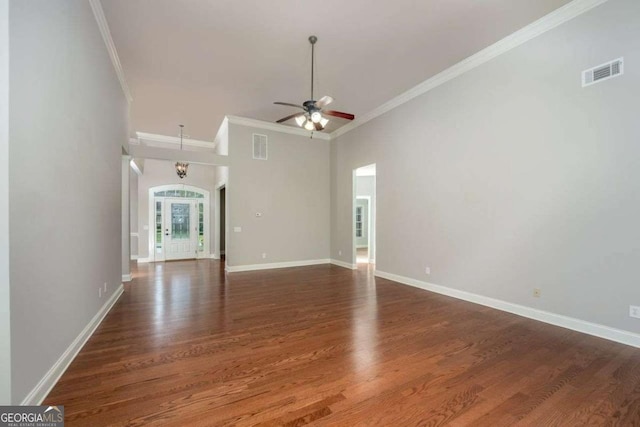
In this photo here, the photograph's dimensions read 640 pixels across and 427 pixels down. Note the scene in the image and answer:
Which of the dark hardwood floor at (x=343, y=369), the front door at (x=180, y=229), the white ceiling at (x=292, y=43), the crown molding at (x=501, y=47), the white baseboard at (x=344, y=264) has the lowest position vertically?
the dark hardwood floor at (x=343, y=369)

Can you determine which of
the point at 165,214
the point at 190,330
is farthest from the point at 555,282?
the point at 165,214

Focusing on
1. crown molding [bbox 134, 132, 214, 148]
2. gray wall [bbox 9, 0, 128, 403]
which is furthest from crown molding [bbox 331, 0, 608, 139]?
crown molding [bbox 134, 132, 214, 148]

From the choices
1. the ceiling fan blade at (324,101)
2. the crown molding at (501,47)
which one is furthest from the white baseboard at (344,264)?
the ceiling fan blade at (324,101)

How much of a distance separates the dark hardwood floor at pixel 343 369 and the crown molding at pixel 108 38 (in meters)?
3.67

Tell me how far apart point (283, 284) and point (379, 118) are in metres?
4.19

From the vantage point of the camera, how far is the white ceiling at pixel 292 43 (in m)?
3.17

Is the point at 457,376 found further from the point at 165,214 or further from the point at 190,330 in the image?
the point at 165,214

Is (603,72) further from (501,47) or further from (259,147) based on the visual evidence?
(259,147)

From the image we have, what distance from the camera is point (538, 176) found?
342cm

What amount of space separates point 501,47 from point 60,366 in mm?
6134

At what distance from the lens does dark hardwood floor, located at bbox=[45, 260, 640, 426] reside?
5.80ft

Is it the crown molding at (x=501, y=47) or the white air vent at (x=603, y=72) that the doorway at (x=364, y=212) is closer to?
the crown molding at (x=501, y=47)

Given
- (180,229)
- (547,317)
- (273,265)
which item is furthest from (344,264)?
(180,229)

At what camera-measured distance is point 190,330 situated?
3104 millimetres
